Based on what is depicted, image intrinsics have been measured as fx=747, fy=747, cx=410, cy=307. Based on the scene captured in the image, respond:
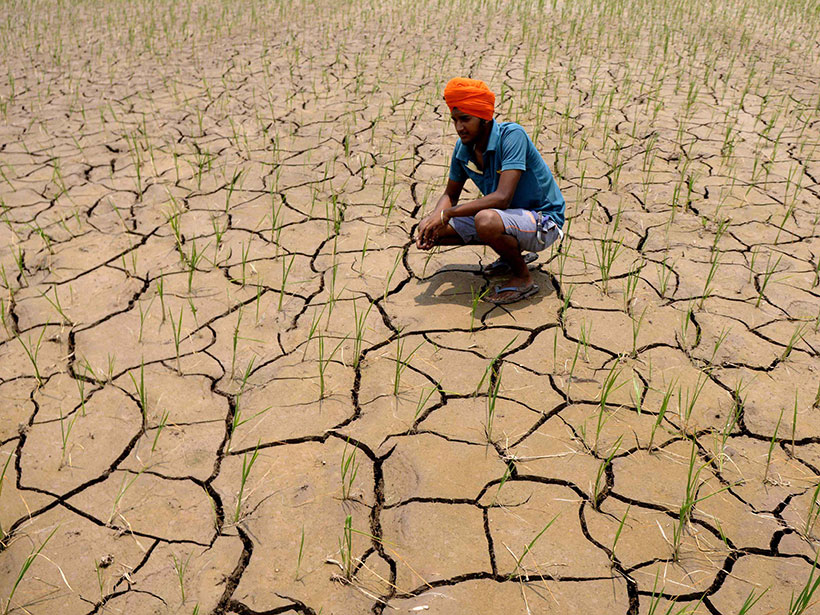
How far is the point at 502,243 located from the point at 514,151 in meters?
0.35

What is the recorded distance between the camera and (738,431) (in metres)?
2.30

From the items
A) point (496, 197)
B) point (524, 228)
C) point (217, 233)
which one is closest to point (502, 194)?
point (496, 197)

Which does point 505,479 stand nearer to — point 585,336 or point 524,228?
point 585,336

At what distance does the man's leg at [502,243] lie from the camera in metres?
2.88

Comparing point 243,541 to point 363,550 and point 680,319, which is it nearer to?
point 363,550

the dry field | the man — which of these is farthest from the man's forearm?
the dry field

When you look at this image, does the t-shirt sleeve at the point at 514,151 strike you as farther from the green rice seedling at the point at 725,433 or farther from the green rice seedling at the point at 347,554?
the green rice seedling at the point at 347,554

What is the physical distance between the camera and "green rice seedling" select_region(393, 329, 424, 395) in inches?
97.1

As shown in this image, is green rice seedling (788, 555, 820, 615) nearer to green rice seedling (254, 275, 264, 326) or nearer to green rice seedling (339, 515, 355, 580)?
green rice seedling (339, 515, 355, 580)

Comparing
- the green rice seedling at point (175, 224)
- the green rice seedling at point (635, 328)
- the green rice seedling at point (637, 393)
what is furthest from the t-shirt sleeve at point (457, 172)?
the green rice seedling at point (175, 224)

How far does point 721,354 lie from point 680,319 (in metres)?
0.25

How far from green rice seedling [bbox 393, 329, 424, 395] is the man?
1.45 feet

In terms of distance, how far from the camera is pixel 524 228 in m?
2.92

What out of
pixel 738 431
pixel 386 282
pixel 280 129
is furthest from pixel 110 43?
pixel 738 431
